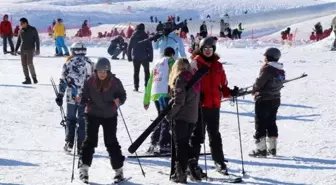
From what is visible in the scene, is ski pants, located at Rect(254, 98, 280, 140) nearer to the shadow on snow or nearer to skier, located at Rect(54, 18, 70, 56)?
the shadow on snow

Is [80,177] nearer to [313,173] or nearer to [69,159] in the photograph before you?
[69,159]

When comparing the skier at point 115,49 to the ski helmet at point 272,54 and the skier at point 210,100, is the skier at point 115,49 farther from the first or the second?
the skier at point 210,100

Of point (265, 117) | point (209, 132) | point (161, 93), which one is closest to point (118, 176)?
point (209, 132)

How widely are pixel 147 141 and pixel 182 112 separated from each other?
3029mm

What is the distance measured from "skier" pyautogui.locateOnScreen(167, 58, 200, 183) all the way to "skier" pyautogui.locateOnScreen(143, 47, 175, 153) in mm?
1604

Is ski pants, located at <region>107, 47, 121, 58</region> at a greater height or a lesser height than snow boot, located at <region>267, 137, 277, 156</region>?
greater

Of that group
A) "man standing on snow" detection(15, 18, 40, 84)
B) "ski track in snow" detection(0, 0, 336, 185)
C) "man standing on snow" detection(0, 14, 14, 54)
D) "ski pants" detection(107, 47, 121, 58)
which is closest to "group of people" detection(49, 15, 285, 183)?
"ski track in snow" detection(0, 0, 336, 185)

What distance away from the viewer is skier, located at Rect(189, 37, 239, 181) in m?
8.00

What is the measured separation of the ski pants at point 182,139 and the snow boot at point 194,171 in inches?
7.5

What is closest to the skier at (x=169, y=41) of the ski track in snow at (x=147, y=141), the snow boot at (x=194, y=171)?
the ski track in snow at (x=147, y=141)

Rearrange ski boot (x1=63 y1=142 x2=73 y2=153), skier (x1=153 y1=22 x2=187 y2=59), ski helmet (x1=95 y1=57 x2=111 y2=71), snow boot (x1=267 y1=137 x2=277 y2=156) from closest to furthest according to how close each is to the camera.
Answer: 1. ski helmet (x1=95 y1=57 x2=111 y2=71)
2. snow boot (x1=267 y1=137 x2=277 y2=156)
3. ski boot (x1=63 y1=142 x2=73 y2=153)
4. skier (x1=153 y1=22 x2=187 y2=59)

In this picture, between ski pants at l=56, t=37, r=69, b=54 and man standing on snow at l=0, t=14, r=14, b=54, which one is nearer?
ski pants at l=56, t=37, r=69, b=54

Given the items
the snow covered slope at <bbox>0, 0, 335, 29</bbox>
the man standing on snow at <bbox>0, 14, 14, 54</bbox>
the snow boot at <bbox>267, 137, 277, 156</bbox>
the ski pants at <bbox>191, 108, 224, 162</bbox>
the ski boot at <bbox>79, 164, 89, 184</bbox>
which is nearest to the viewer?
the ski boot at <bbox>79, 164, 89, 184</bbox>

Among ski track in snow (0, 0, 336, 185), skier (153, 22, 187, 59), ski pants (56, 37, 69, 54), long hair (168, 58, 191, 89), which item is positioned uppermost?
skier (153, 22, 187, 59)
